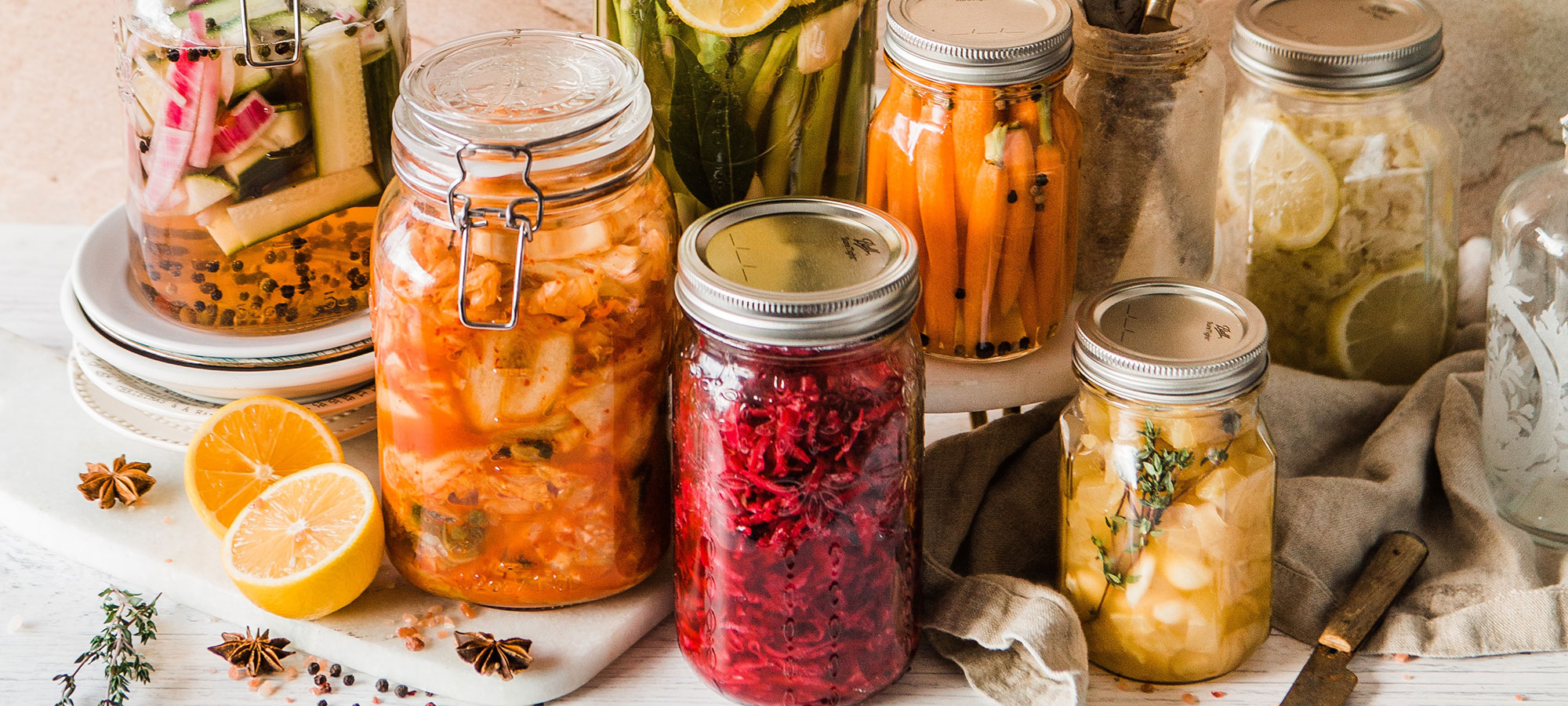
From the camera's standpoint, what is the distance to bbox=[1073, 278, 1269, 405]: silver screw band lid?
90 centimetres

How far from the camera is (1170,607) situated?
0.96 meters

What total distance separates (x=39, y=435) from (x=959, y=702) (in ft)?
2.62

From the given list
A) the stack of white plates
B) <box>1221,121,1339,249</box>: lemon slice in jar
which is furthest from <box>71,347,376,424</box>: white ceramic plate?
<box>1221,121,1339,249</box>: lemon slice in jar

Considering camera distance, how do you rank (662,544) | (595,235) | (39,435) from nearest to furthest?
1. (595,235)
2. (662,544)
3. (39,435)

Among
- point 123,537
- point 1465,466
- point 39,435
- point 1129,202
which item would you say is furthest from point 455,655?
point 1465,466

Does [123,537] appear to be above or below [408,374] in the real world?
below

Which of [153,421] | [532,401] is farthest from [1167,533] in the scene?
[153,421]

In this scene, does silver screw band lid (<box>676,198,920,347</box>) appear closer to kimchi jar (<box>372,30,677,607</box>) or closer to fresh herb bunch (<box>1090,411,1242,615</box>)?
kimchi jar (<box>372,30,677,607</box>)

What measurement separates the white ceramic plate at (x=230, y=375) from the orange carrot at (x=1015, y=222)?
496mm

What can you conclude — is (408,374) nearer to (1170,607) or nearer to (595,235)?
(595,235)

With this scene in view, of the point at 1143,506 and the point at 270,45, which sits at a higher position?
the point at 270,45

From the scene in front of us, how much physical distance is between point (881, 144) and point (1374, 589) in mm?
474

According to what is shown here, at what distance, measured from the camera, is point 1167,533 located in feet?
3.07

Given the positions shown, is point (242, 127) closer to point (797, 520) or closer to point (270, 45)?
point (270, 45)
